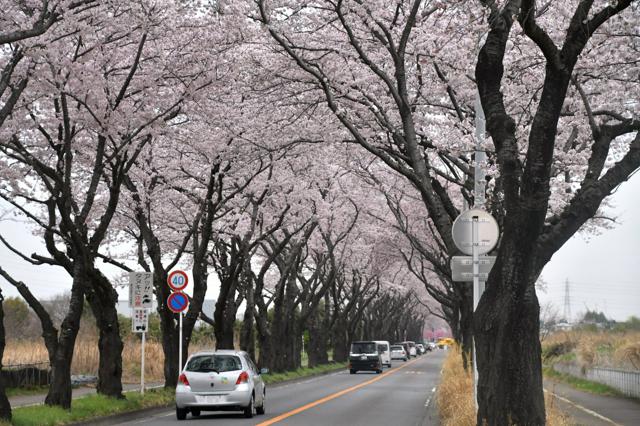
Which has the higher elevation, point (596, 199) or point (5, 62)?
point (5, 62)

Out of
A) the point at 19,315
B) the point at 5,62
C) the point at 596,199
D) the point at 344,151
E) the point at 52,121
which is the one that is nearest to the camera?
the point at 596,199

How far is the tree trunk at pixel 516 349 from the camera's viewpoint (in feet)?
34.9

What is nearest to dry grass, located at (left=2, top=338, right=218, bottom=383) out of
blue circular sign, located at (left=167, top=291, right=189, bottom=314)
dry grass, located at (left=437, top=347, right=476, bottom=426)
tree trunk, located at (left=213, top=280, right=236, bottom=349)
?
tree trunk, located at (left=213, top=280, right=236, bottom=349)

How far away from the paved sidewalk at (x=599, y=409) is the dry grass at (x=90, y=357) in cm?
1780

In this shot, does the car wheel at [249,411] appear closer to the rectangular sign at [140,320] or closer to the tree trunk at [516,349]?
the rectangular sign at [140,320]

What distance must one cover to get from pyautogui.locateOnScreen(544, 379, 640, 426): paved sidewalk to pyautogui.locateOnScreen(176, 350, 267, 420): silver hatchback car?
6.37 m

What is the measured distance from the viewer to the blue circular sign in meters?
24.2

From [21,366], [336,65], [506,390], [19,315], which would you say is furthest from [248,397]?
[19,315]

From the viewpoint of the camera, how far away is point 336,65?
1945cm

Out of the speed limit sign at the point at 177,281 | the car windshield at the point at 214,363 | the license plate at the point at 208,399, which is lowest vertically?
the license plate at the point at 208,399

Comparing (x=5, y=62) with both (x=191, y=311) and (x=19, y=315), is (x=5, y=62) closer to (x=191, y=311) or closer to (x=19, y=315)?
(x=191, y=311)

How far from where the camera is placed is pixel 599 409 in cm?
2241

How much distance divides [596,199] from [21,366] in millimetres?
23710

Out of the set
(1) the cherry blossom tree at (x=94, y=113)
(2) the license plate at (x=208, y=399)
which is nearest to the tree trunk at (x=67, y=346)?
(1) the cherry blossom tree at (x=94, y=113)
